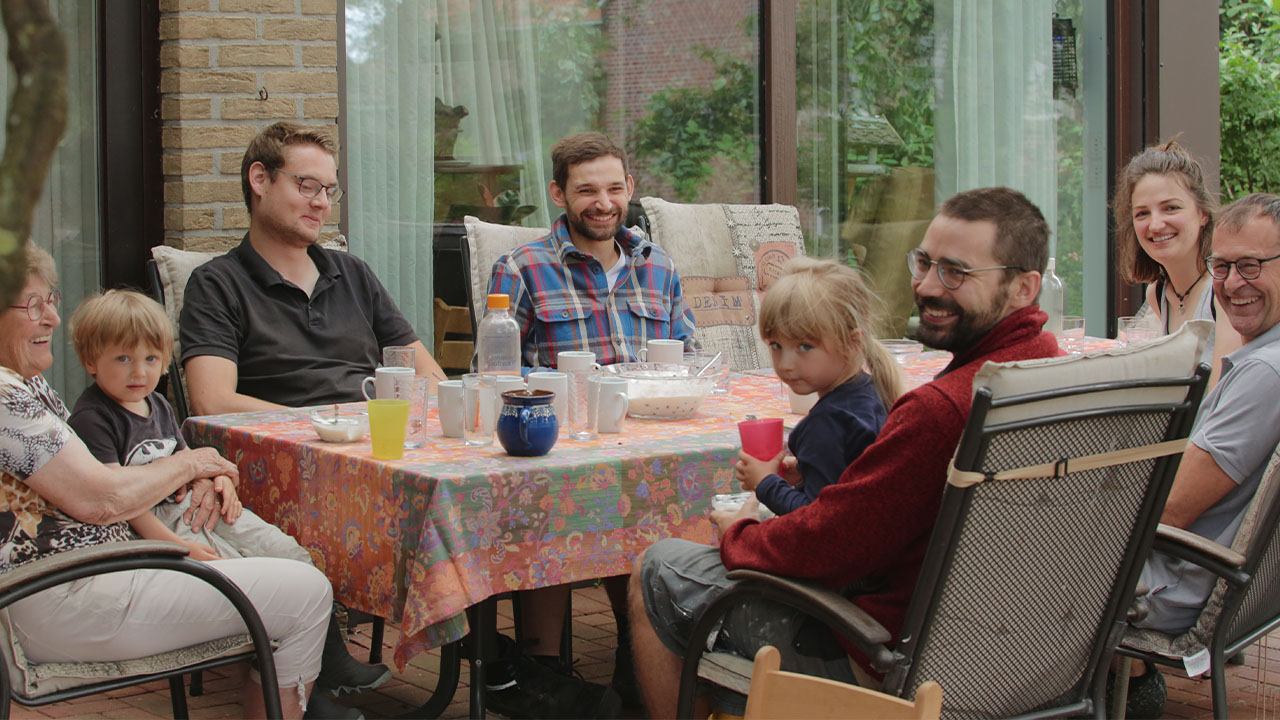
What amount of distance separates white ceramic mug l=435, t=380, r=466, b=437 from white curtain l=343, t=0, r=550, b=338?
94.2 inches

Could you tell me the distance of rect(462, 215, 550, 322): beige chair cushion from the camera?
412cm

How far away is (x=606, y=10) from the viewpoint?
5.66 meters

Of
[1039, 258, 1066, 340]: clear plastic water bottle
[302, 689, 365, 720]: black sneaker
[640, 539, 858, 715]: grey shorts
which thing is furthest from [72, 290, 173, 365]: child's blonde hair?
[1039, 258, 1066, 340]: clear plastic water bottle

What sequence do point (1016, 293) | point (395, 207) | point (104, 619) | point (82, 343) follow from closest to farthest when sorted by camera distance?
point (1016, 293), point (104, 619), point (82, 343), point (395, 207)

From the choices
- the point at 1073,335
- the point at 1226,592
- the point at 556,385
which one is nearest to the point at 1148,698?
the point at 1226,592

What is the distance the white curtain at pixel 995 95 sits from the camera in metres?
6.67

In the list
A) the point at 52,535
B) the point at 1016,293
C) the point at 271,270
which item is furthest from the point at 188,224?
the point at 1016,293

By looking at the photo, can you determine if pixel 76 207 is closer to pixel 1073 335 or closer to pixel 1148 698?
pixel 1073 335

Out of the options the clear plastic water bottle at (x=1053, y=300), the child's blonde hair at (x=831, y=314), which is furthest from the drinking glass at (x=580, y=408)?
the clear plastic water bottle at (x=1053, y=300)

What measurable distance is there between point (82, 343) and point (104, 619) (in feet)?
2.11

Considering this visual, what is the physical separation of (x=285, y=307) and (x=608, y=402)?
52.6 inches

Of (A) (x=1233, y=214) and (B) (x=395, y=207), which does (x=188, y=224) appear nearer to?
(B) (x=395, y=207)

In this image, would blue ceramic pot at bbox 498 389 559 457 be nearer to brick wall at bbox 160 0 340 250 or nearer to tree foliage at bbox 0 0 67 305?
tree foliage at bbox 0 0 67 305

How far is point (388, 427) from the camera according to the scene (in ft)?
7.93
